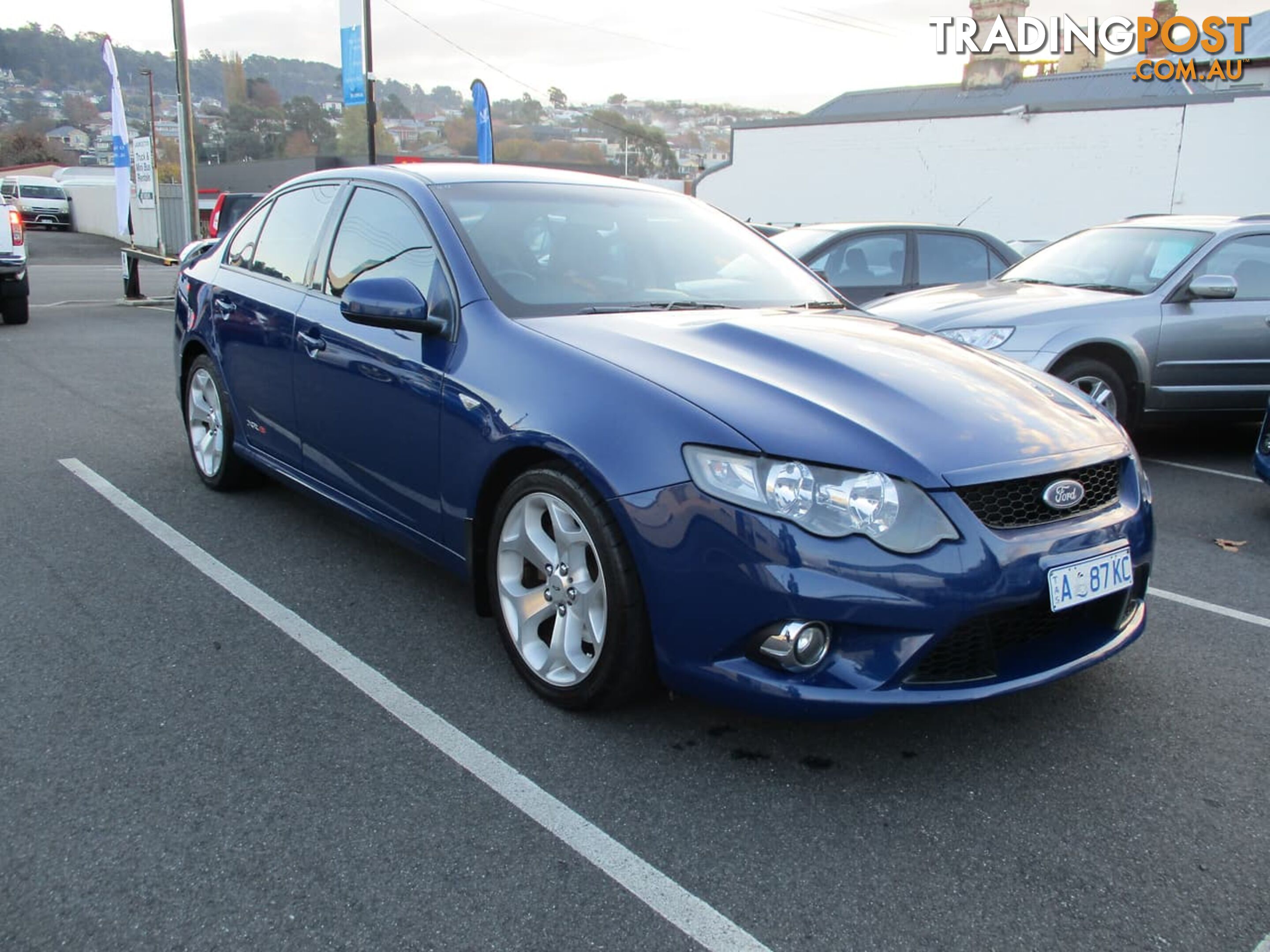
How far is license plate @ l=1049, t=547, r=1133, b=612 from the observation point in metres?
2.76

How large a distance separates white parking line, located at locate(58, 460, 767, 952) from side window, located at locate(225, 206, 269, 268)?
58.6 inches

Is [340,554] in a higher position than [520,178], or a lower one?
lower

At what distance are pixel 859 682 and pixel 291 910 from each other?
1.39 m

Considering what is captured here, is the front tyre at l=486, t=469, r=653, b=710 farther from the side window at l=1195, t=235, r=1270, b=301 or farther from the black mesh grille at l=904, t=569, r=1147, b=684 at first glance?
the side window at l=1195, t=235, r=1270, b=301

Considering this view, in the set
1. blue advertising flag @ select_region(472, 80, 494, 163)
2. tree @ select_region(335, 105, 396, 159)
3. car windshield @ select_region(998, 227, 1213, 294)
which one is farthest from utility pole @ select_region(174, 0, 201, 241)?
tree @ select_region(335, 105, 396, 159)

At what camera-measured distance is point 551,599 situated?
3.15m

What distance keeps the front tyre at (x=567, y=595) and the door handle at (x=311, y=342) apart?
4.06ft

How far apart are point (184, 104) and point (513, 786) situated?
56.8 ft

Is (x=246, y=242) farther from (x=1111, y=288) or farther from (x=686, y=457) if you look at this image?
(x=1111, y=288)

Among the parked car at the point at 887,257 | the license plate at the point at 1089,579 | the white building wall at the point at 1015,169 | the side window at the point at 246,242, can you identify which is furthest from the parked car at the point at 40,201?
the license plate at the point at 1089,579

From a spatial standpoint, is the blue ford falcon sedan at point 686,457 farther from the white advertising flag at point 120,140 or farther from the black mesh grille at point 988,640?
the white advertising flag at point 120,140

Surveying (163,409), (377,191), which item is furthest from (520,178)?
(163,409)

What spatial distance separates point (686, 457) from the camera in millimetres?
2736

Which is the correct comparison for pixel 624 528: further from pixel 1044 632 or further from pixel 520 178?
pixel 520 178
